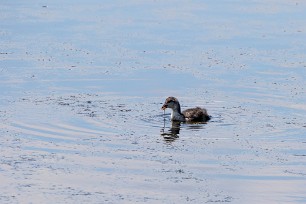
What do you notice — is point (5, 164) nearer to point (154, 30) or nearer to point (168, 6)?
point (154, 30)

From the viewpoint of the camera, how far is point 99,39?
22.4m

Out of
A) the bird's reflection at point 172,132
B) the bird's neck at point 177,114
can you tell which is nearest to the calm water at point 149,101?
the bird's reflection at point 172,132

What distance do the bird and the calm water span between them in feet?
0.45

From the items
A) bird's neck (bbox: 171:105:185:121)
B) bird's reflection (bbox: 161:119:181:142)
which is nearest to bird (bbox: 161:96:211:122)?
bird's neck (bbox: 171:105:185:121)

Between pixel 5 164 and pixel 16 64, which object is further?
pixel 16 64

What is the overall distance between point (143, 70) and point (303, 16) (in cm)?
781

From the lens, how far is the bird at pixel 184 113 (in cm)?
1620

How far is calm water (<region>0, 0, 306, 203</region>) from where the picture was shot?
39.6 feet

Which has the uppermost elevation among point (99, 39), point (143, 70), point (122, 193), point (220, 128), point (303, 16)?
point (303, 16)

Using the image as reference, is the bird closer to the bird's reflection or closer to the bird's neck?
the bird's neck

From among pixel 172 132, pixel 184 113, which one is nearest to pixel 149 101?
pixel 184 113

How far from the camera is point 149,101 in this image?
17.3 metres

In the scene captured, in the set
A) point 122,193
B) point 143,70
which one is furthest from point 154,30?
point 122,193

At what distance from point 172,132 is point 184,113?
115 cm
